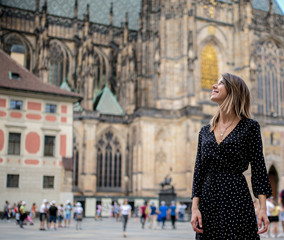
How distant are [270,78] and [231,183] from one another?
41.3m

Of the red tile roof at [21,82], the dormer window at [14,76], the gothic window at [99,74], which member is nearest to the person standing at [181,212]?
the red tile roof at [21,82]

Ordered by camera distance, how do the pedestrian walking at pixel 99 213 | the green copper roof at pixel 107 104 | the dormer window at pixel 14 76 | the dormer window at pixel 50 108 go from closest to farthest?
the dormer window at pixel 14 76 → the dormer window at pixel 50 108 → the pedestrian walking at pixel 99 213 → the green copper roof at pixel 107 104

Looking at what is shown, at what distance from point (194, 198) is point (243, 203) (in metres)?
0.35

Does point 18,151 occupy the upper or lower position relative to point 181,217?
upper

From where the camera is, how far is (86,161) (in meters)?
36.4

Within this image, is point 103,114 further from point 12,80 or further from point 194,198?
point 194,198

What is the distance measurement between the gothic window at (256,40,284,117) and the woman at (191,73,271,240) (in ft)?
128

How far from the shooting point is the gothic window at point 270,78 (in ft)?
136

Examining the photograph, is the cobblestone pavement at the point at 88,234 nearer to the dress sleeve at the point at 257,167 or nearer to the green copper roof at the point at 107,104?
the dress sleeve at the point at 257,167

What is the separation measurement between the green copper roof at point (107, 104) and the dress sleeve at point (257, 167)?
35.3 meters

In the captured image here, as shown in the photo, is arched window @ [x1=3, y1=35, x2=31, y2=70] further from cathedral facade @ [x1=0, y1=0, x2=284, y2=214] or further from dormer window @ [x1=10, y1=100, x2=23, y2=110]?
dormer window @ [x1=10, y1=100, x2=23, y2=110]

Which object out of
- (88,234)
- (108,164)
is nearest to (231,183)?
(88,234)

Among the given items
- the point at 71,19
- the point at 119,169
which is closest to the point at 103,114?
the point at 119,169

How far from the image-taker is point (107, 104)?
3966 centimetres
